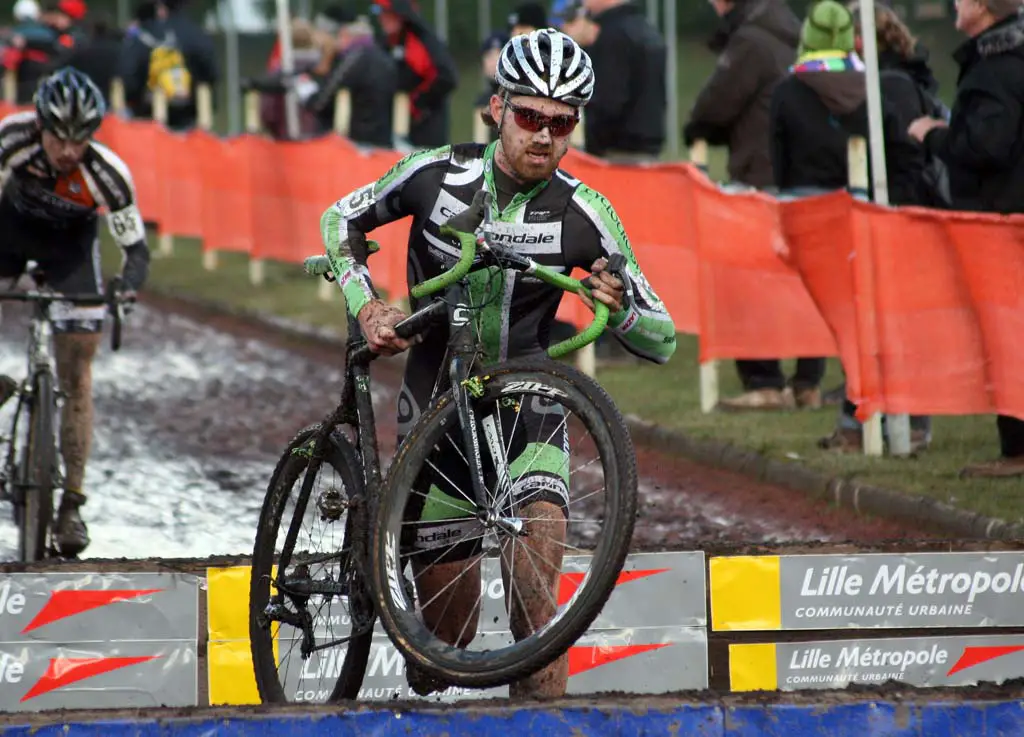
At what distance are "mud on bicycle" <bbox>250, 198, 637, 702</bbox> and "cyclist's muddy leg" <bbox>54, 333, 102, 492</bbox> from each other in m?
3.37

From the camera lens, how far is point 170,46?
2453cm

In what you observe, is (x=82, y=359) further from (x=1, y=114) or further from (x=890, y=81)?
(x=1, y=114)

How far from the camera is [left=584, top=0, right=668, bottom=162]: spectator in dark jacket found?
1434cm

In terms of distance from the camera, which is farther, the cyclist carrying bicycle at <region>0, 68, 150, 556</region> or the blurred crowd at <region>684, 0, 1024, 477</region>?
the blurred crowd at <region>684, 0, 1024, 477</region>

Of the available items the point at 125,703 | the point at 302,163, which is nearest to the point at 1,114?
the point at 302,163

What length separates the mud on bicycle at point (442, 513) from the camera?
516cm

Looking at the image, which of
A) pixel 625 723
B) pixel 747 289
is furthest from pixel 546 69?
pixel 747 289

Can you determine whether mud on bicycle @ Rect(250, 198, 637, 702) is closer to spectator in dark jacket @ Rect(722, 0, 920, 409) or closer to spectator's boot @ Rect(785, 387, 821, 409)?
→ spectator in dark jacket @ Rect(722, 0, 920, 409)

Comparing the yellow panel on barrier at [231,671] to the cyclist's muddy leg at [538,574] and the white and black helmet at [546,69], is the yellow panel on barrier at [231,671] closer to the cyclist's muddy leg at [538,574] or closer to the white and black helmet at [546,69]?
the cyclist's muddy leg at [538,574]

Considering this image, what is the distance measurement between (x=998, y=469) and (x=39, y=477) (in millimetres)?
4750

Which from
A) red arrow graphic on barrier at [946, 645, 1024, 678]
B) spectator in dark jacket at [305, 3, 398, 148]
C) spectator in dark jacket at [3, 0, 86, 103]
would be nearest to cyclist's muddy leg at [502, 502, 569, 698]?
red arrow graphic on barrier at [946, 645, 1024, 678]

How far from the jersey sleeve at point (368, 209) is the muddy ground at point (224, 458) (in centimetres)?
165

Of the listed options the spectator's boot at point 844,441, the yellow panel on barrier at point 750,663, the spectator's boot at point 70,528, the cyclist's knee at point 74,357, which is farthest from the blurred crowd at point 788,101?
the yellow panel on barrier at point 750,663

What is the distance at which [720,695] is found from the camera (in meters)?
5.14
